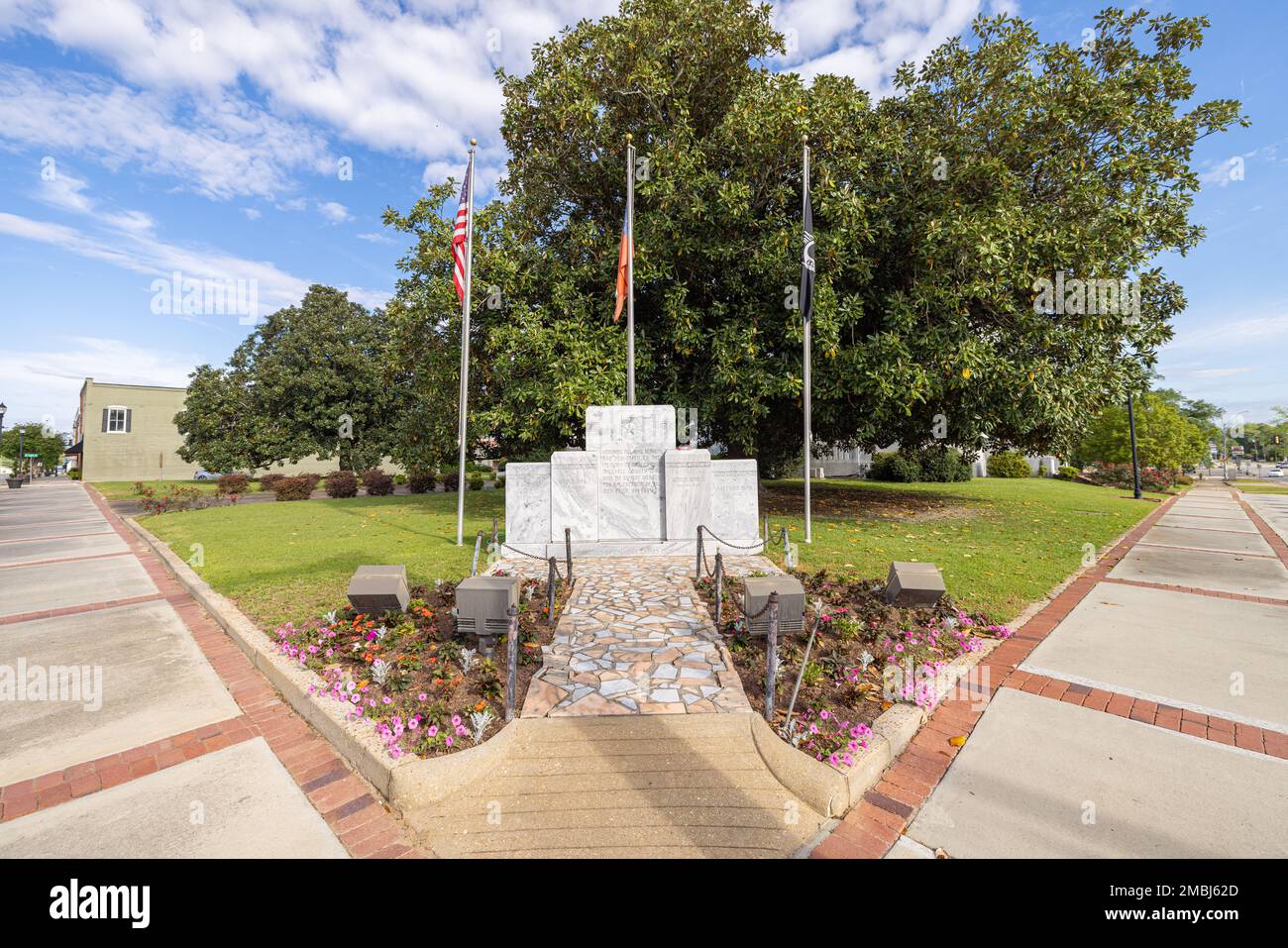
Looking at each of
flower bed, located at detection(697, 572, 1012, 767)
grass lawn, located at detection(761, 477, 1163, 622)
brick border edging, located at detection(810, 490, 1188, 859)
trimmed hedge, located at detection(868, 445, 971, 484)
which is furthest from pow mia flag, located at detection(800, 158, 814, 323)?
trimmed hedge, located at detection(868, 445, 971, 484)

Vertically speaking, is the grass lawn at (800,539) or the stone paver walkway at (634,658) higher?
the grass lawn at (800,539)

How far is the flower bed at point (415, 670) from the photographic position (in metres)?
3.91

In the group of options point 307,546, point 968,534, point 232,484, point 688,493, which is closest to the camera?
point 688,493

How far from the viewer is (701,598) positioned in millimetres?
7121

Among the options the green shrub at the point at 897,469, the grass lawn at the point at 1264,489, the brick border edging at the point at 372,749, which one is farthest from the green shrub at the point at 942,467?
the brick border edging at the point at 372,749

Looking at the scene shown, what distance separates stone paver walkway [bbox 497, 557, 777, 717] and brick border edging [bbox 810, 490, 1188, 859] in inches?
45.1

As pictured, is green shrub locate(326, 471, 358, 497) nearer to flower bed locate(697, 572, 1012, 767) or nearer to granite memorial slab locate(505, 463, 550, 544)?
granite memorial slab locate(505, 463, 550, 544)

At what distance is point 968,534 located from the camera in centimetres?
1258

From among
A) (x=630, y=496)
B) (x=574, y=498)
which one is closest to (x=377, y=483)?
(x=574, y=498)

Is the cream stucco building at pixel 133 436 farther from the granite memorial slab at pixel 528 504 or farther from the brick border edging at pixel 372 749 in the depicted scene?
the brick border edging at pixel 372 749

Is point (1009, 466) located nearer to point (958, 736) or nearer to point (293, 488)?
point (958, 736)

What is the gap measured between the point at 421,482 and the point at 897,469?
2593 cm

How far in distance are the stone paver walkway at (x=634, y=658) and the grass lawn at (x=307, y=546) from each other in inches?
117
